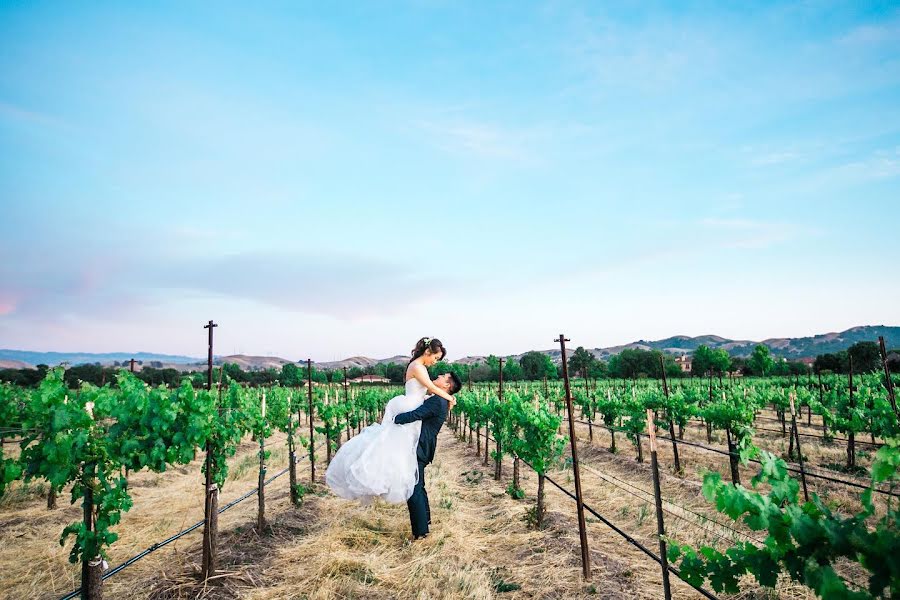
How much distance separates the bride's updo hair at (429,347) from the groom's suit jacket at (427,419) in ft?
Answer: 2.00

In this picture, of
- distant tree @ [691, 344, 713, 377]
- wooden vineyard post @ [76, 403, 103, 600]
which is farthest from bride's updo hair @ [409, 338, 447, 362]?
distant tree @ [691, 344, 713, 377]

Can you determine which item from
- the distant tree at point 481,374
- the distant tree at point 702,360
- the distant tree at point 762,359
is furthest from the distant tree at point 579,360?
the distant tree at point 762,359

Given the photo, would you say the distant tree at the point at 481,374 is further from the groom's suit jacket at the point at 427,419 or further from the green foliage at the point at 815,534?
the green foliage at the point at 815,534

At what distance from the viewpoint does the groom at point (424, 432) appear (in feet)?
20.4

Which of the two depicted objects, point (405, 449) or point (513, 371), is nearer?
point (405, 449)

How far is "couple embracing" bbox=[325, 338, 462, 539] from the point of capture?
19.5ft

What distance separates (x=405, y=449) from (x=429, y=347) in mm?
1372

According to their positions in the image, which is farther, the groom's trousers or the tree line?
the tree line

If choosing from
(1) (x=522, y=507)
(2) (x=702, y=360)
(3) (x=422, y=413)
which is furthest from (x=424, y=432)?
(2) (x=702, y=360)

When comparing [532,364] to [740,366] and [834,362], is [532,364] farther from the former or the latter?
[834,362]

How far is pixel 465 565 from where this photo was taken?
5.70 meters

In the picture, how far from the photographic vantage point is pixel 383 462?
19.6 ft

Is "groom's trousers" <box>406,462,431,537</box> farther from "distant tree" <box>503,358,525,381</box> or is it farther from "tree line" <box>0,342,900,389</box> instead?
"distant tree" <box>503,358,525,381</box>

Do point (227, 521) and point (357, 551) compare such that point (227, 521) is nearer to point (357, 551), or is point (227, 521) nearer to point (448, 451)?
point (357, 551)
